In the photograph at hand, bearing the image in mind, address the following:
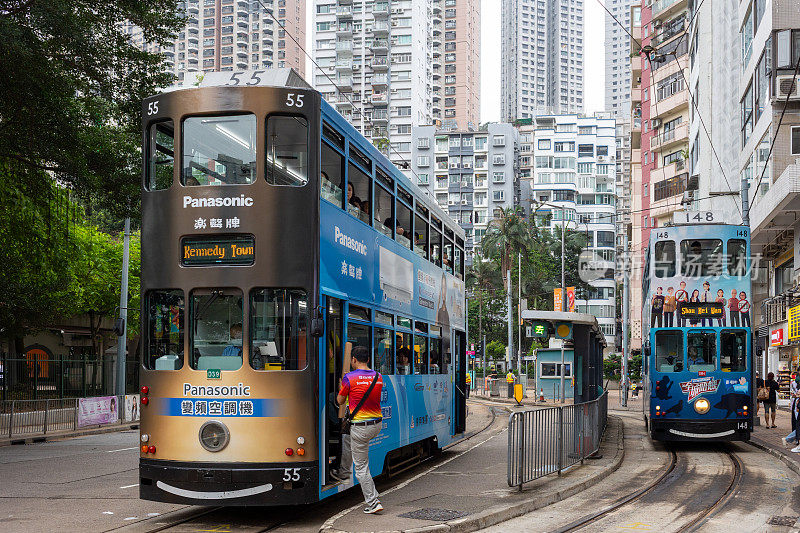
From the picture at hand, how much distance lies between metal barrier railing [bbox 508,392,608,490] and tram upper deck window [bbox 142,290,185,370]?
4.41 m

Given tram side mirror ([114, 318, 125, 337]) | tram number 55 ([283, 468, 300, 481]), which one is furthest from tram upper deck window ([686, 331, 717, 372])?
tram number 55 ([283, 468, 300, 481])

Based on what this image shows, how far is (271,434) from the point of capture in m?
9.41

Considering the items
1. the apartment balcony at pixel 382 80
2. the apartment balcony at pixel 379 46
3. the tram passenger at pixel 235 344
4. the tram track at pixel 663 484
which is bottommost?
the tram track at pixel 663 484

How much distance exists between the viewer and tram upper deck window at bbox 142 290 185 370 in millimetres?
9617

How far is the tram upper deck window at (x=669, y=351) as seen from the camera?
19.3 m

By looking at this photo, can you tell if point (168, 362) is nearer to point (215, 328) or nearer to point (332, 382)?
point (215, 328)

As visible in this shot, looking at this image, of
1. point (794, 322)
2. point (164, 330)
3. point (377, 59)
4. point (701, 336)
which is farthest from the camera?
point (377, 59)

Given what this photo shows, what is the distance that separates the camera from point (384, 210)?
12805 millimetres

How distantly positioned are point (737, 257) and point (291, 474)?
508 inches

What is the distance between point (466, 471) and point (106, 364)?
21.1m

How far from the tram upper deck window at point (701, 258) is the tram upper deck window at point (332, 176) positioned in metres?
10.8

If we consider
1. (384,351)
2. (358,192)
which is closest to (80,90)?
(358,192)

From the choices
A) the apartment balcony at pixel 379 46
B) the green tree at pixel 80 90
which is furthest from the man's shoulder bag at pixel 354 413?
the apartment balcony at pixel 379 46

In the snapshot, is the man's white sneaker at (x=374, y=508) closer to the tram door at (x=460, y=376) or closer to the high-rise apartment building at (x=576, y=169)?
the tram door at (x=460, y=376)
